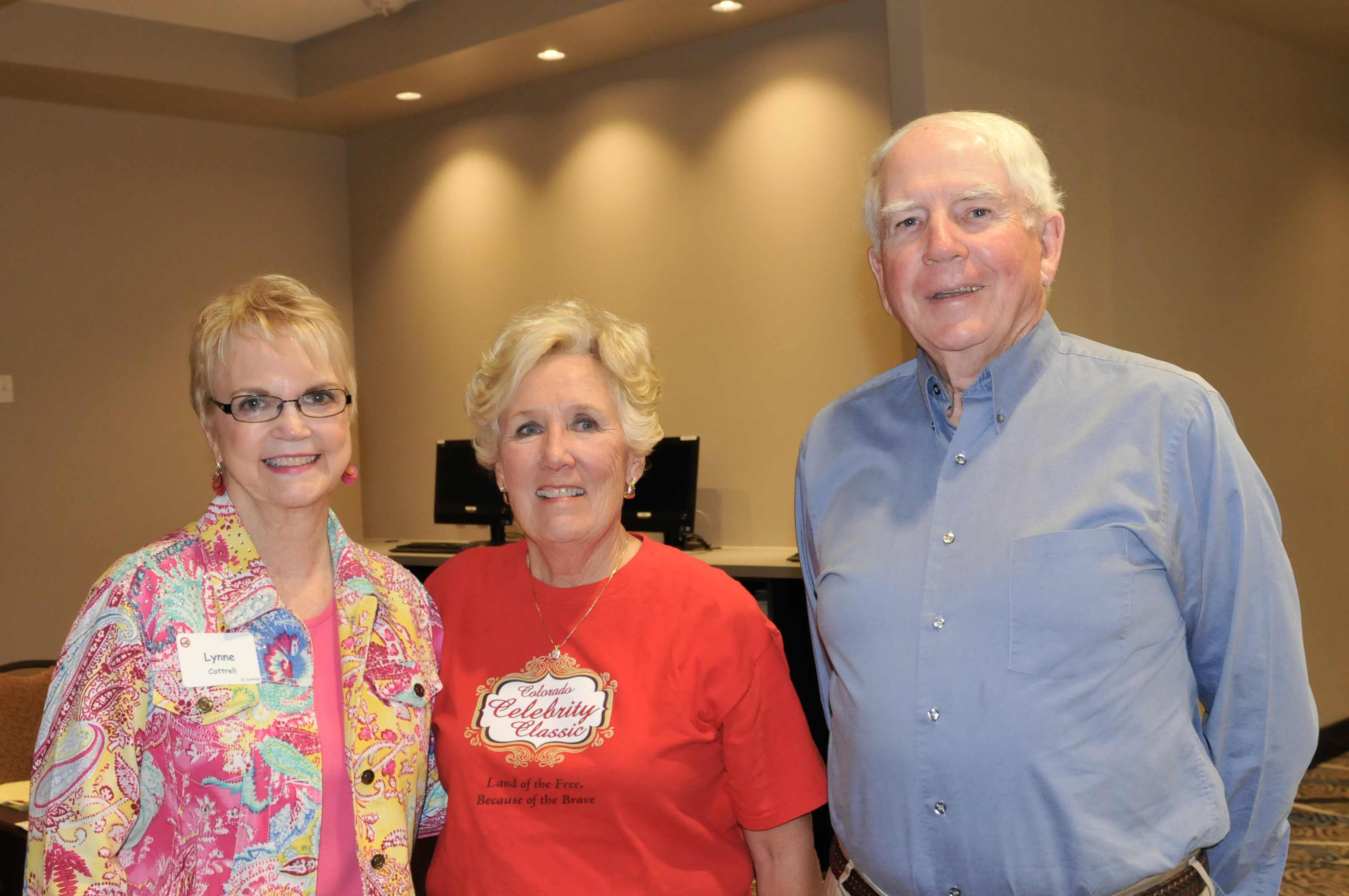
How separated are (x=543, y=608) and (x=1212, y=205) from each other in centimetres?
469

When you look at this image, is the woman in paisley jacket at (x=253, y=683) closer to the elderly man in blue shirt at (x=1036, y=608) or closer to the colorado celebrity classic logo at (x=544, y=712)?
the colorado celebrity classic logo at (x=544, y=712)

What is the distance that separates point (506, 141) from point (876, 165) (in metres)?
4.82

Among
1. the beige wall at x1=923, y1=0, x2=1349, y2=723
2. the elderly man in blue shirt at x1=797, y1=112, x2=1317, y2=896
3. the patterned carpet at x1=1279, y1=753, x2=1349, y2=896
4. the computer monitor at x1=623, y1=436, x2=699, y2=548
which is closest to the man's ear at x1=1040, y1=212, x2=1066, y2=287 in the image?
the elderly man in blue shirt at x1=797, y1=112, x2=1317, y2=896

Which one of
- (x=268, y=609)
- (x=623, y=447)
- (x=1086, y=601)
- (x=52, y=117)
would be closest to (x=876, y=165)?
(x=623, y=447)

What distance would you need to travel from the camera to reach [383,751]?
5.57ft

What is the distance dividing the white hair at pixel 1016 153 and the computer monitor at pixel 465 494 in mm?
4433

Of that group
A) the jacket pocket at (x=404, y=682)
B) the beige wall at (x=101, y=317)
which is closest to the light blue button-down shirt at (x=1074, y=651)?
the jacket pocket at (x=404, y=682)

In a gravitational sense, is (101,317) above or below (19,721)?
above

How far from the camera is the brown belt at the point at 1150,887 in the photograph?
1453mm

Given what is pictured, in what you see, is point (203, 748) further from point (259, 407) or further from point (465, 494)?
point (465, 494)

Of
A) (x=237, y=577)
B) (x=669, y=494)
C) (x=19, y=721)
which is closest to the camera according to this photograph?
(x=237, y=577)

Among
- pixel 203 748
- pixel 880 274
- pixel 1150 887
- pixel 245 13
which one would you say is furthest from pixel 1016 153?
pixel 245 13

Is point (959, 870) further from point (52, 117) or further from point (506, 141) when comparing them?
point (52, 117)

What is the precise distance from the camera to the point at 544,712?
5.84ft
